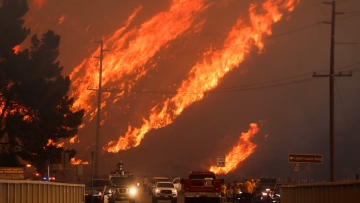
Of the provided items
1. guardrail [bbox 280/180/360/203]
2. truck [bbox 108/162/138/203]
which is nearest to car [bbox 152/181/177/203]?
truck [bbox 108/162/138/203]

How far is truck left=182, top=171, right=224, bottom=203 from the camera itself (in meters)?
54.6

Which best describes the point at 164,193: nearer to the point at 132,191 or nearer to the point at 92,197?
the point at 132,191

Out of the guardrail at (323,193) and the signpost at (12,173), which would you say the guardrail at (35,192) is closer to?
the guardrail at (323,193)

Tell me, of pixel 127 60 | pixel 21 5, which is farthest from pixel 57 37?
pixel 127 60

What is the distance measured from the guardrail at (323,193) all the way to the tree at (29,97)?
136ft

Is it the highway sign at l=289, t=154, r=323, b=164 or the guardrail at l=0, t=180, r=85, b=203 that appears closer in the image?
the guardrail at l=0, t=180, r=85, b=203

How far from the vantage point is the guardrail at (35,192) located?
76.8 feet

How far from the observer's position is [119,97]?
10694 centimetres

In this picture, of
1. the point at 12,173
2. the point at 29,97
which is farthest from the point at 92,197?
the point at 29,97

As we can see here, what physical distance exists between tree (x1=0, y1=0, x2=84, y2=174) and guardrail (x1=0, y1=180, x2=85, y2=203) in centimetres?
3962

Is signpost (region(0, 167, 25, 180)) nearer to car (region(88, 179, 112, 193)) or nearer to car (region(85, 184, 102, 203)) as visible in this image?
car (region(85, 184, 102, 203))

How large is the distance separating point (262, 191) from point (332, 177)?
19.4ft

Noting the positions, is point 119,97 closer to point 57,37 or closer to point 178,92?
point 178,92

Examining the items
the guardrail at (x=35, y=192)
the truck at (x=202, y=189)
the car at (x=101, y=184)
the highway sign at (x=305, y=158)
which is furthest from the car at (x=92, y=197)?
the highway sign at (x=305, y=158)
